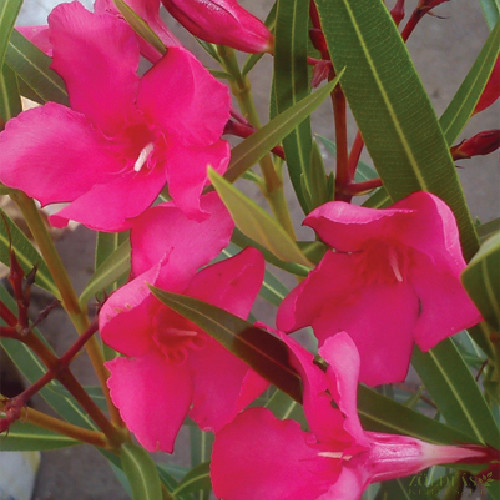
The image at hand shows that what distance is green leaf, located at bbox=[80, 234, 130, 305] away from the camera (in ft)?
1.61

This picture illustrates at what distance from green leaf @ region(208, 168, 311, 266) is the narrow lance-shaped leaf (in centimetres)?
5

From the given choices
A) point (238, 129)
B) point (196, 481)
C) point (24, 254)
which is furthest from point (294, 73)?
point (196, 481)

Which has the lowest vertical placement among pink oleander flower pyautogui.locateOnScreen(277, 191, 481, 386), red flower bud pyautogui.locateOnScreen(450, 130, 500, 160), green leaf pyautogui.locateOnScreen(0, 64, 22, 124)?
pink oleander flower pyautogui.locateOnScreen(277, 191, 481, 386)

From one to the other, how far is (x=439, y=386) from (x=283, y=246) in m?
0.25

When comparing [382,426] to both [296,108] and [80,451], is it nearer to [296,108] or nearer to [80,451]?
[296,108]

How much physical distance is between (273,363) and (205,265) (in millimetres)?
72

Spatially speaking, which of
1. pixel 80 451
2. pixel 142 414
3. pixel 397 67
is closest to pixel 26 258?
pixel 142 414

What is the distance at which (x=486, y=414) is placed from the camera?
1.65 feet

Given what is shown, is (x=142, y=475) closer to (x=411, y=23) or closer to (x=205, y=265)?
(x=205, y=265)

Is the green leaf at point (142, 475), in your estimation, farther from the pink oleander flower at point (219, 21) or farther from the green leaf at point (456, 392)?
the pink oleander flower at point (219, 21)

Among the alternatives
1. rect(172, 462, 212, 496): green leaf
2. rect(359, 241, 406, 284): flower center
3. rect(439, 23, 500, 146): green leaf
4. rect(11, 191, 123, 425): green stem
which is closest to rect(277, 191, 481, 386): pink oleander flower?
rect(359, 241, 406, 284): flower center

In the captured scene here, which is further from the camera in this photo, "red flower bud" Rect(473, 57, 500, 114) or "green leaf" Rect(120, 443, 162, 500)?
"green leaf" Rect(120, 443, 162, 500)

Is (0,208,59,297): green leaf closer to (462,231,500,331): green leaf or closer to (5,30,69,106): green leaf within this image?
(5,30,69,106): green leaf

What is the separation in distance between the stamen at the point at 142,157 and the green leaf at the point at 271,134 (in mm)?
61
